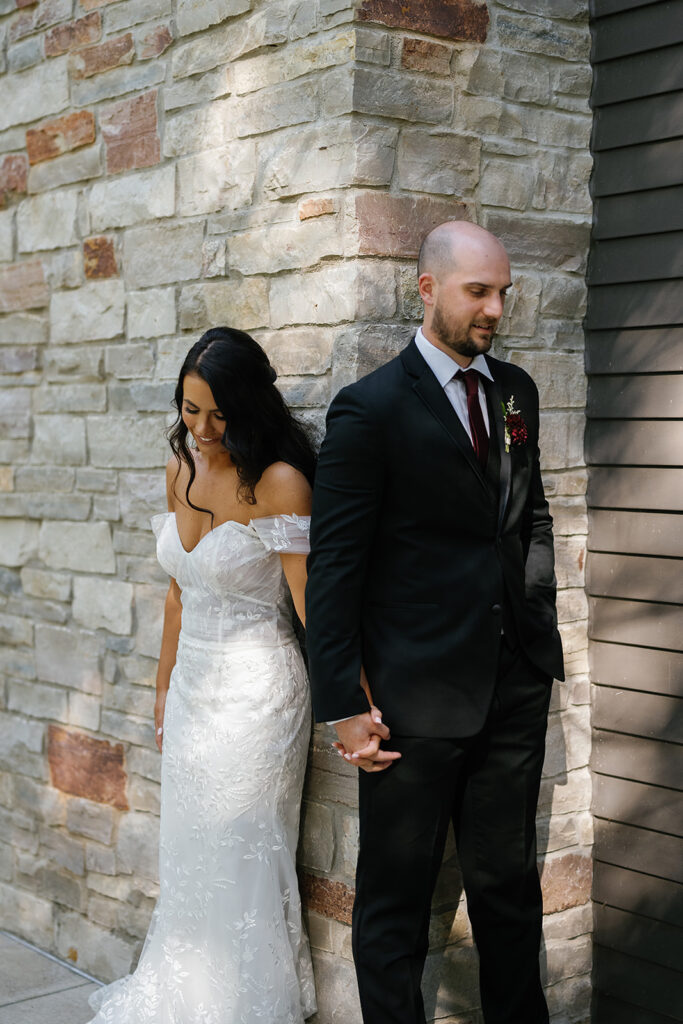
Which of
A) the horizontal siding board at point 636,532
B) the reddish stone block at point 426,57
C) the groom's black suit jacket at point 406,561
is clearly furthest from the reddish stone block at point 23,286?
the horizontal siding board at point 636,532

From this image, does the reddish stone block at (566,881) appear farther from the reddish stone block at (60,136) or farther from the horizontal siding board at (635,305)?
the reddish stone block at (60,136)

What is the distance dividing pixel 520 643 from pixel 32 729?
2.06 metres

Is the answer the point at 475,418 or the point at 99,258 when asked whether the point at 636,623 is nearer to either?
the point at 475,418

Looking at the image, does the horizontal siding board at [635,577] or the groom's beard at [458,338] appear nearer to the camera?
the groom's beard at [458,338]

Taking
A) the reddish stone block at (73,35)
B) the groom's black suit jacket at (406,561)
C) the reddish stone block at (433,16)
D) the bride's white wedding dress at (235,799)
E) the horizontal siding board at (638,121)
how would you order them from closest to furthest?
the groom's black suit jacket at (406,561) → the reddish stone block at (433,16) → the bride's white wedding dress at (235,799) → the horizontal siding board at (638,121) → the reddish stone block at (73,35)

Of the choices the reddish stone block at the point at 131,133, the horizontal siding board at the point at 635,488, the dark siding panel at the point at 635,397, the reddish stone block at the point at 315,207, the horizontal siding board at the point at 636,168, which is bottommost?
the horizontal siding board at the point at 635,488

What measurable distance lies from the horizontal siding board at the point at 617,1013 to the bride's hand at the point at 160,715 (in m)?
1.45

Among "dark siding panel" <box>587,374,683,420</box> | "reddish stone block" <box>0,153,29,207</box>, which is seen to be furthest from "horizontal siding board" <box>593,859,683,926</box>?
"reddish stone block" <box>0,153,29,207</box>

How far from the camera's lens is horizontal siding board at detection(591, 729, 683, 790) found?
3254mm

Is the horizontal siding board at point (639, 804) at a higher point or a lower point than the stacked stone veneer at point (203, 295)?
lower

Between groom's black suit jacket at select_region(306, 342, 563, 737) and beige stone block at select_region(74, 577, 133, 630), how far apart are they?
1231mm

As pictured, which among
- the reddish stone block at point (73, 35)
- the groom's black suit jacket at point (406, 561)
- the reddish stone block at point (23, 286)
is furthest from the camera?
the reddish stone block at point (23, 286)

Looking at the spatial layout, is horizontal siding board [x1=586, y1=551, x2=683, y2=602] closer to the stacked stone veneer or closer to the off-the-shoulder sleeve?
the stacked stone veneer

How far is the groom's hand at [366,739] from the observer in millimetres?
2680
